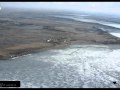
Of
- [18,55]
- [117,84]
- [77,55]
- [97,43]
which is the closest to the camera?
[117,84]

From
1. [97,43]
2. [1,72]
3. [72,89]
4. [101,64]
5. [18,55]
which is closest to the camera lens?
[72,89]

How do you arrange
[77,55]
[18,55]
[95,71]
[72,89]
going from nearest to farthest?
[72,89] < [95,71] < [18,55] < [77,55]

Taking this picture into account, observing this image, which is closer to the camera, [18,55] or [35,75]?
[35,75]

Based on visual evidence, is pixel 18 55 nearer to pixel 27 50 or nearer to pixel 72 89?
pixel 27 50

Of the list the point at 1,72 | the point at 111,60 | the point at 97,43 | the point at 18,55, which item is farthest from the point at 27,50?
the point at 97,43

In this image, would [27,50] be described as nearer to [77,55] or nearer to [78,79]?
[77,55]

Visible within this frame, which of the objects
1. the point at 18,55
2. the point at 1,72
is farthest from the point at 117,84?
the point at 18,55
